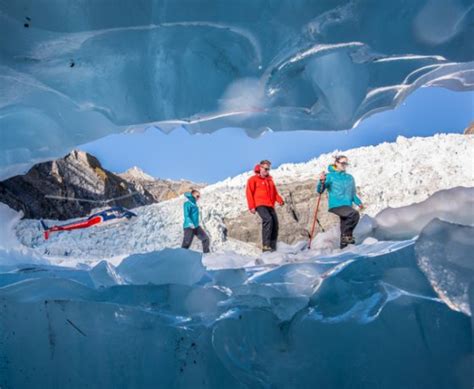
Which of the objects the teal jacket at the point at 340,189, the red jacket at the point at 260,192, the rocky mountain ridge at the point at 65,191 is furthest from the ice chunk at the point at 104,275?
the rocky mountain ridge at the point at 65,191

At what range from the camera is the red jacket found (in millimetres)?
3002

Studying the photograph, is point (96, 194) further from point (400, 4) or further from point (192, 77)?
point (400, 4)

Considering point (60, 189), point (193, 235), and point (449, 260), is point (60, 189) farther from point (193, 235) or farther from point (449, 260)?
point (449, 260)

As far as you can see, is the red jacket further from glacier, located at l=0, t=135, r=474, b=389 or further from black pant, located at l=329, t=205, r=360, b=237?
glacier, located at l=0, t=135, r=474, b=389

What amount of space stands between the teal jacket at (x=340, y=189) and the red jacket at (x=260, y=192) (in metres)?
0.32

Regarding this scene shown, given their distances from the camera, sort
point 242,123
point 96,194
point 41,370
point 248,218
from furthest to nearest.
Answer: point 96,194
point 248,218
point 242,123
point 41,370

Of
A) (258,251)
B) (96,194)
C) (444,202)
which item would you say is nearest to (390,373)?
(444,202)

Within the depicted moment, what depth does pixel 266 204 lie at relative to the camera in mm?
3105

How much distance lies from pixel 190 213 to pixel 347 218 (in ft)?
4.36

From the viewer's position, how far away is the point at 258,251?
11.0 feet

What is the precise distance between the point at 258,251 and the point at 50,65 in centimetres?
187

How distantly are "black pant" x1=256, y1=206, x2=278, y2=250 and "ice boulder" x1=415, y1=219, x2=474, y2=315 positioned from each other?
1.41m

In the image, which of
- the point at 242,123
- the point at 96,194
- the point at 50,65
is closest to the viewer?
the point at 50,65

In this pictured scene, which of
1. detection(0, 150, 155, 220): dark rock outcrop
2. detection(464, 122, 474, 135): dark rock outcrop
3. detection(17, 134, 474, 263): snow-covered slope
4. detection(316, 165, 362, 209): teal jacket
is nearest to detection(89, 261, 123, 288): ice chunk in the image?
detection(17, 134, 474, 263): snow-covered slope
